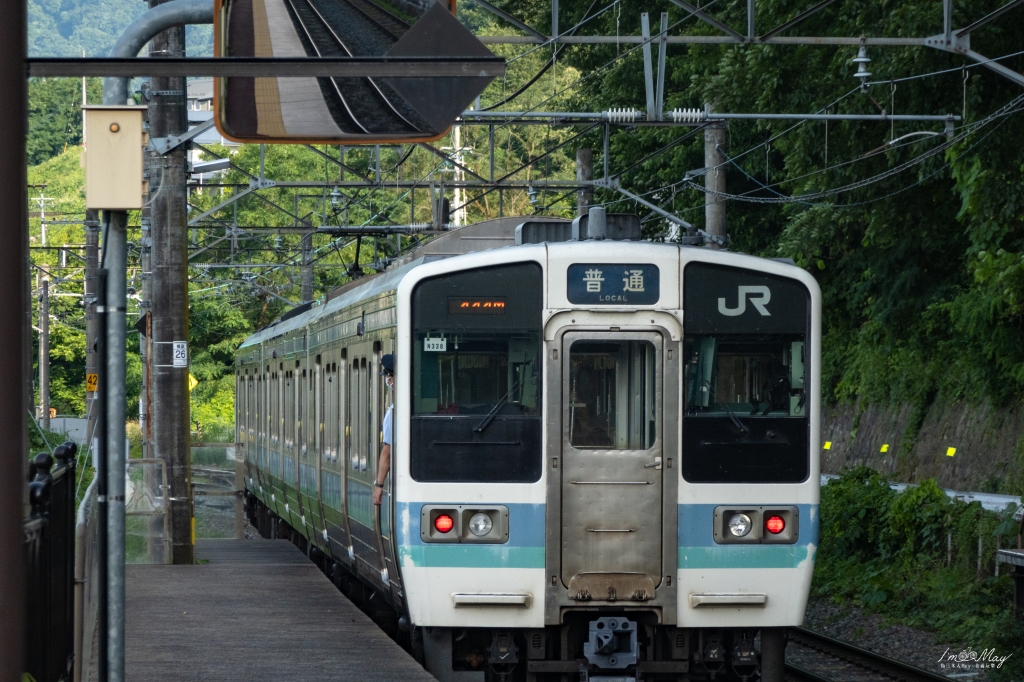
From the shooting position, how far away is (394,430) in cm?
870

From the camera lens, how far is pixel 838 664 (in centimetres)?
1205

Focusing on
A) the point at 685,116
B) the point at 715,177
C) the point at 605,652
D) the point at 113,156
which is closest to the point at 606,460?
the point at 605,652

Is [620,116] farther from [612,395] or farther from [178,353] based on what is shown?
[612,395]

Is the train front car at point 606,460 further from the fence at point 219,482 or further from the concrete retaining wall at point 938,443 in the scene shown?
the fence at point 219,482

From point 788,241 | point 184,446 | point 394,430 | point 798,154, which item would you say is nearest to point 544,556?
point 394,430

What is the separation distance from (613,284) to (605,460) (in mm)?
1011

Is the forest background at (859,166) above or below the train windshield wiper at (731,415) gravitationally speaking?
above

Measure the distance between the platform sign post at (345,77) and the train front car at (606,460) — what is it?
261 cm

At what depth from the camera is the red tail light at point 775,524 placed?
8555 mm

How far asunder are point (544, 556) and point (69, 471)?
103 inches

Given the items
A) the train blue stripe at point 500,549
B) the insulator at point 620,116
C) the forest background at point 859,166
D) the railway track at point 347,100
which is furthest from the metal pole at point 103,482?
the insulator at point 620,116

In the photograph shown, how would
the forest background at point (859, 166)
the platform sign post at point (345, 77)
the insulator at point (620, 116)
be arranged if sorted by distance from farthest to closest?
the insulator at point (620, 116) → the forest background at point (859, 166) → the platform sign post at point (345, 77)

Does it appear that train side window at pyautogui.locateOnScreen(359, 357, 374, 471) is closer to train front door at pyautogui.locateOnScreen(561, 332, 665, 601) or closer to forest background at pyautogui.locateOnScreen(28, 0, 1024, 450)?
train front door at pyautogui.locateOnScreen(561, 332, 665, 601)

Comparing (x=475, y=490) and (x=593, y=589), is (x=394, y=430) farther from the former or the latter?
(x=593, y=589)
